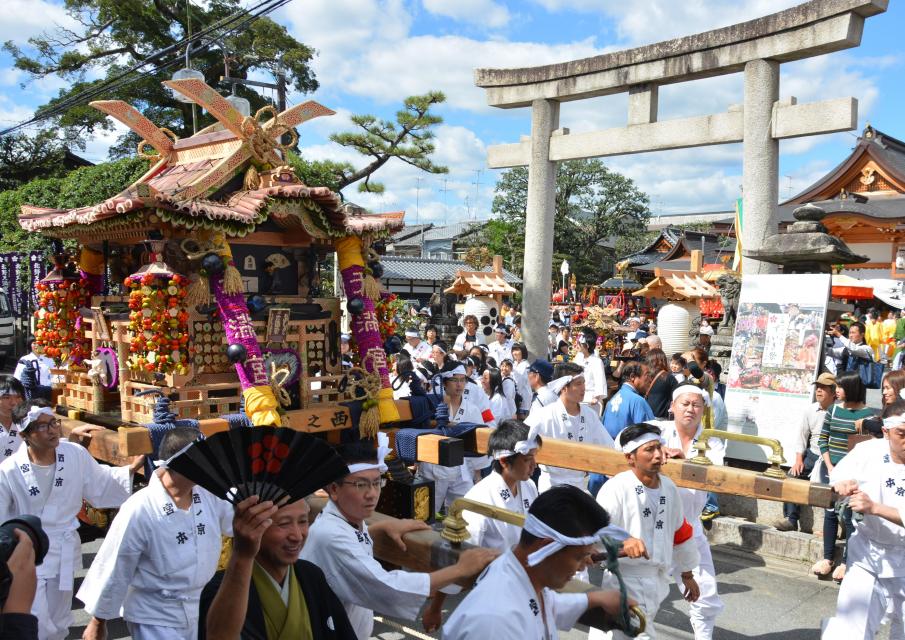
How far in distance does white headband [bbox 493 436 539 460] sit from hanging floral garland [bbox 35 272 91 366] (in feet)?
14.6

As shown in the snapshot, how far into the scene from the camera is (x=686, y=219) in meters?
74.0

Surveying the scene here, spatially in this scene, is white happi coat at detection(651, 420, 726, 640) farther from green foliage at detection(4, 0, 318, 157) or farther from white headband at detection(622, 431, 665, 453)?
green foliage at detection(4, 0, 318, 157)

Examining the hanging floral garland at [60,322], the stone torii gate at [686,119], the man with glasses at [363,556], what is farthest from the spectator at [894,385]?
the hanging floral garland at [60,322]

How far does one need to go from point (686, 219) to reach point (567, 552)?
76.2 metres

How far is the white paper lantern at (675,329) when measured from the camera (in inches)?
661

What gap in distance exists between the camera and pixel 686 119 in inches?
470

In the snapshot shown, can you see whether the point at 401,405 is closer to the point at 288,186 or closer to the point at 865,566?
the point at 288,186

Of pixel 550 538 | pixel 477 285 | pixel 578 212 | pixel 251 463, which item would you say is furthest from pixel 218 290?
pixel 578 212

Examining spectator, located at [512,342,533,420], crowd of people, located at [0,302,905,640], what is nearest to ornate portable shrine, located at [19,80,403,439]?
crowd of people, located at [0,302,905,640]

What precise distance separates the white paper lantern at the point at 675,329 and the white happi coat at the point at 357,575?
14.8 m

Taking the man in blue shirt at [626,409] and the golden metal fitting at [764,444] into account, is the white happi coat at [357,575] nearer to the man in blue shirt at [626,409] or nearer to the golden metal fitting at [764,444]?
the golden metal fitting at [764,444]

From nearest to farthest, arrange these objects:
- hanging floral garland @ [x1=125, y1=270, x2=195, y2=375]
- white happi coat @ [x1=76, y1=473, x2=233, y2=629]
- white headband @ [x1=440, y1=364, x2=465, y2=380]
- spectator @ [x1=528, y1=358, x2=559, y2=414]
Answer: white happi coat @ [x1=76, y1=473, x2=233, y2=629] < hanging floral garland @ [x1=125, y1=270, x2=195, y2=375] < spectator @ [x1=528, y1=358, x2=559, y2=414] < white headband @ [x1=440, y1=364, x2=465, y2=380]

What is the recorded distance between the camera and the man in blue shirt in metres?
6.49

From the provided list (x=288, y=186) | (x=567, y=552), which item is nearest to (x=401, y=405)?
(x=288, y=186)
